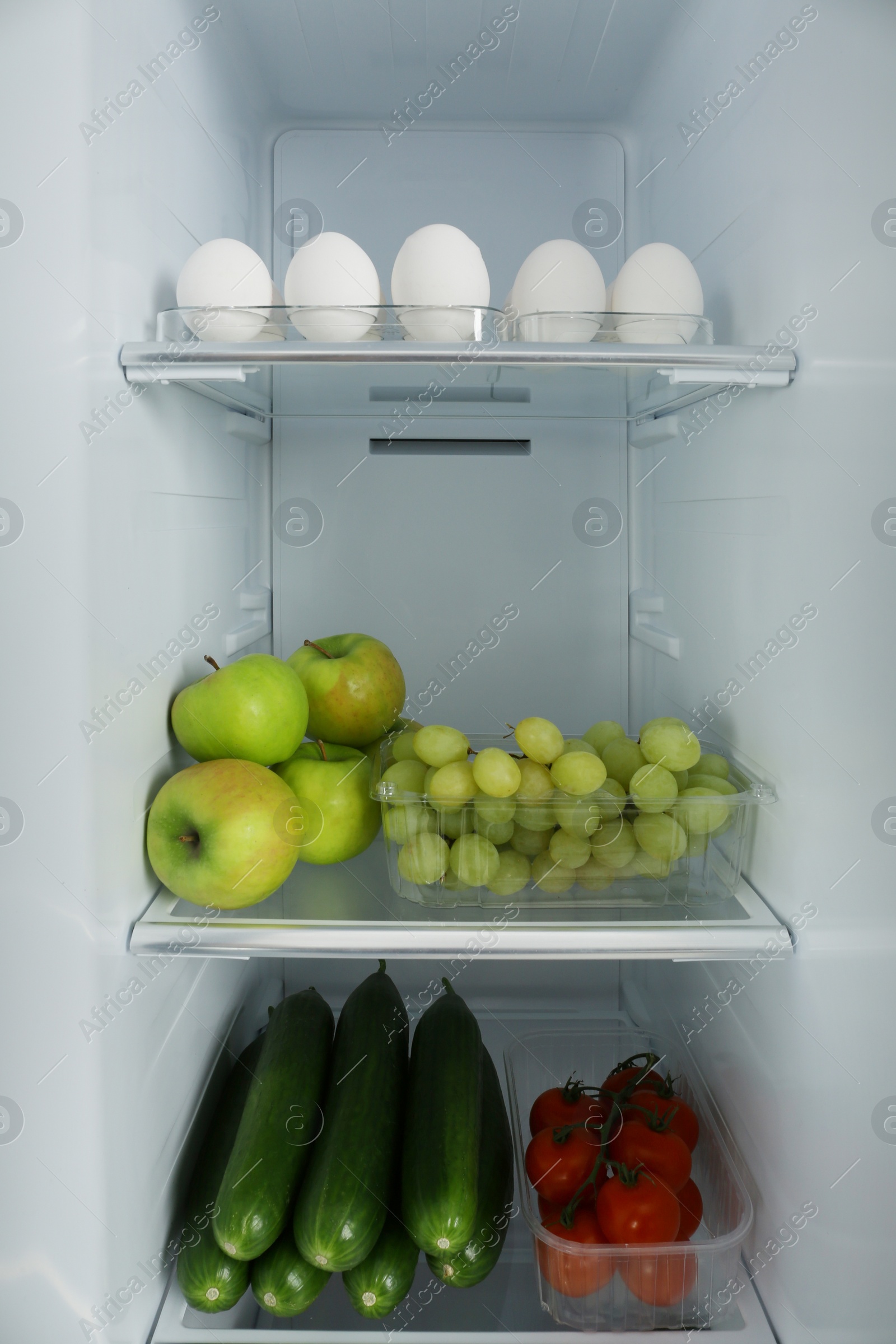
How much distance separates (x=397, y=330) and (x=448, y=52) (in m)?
0.47

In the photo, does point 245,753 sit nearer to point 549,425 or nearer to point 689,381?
point 689,381

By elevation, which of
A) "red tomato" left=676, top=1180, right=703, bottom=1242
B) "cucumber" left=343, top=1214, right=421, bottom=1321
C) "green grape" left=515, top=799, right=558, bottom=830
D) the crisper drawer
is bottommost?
the crisper drawer

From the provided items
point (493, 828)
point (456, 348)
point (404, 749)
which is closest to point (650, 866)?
point (493, 828)

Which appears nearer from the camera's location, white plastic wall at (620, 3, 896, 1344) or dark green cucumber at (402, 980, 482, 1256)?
white plastic wall at (620, 3, 896, 1344)

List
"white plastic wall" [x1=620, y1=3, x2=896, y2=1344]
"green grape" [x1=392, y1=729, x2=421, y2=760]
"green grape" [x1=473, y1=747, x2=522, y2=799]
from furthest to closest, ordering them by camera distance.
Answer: "green grape" [x1=392, y1=729, x2=421, y2=760] < "green grape" [x1=473, y1=747, x2=522, y2=799] < "white plastic wall" [x1=620, y1=3, x2=896, y2=1344]

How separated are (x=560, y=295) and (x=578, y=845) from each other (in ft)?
1.70

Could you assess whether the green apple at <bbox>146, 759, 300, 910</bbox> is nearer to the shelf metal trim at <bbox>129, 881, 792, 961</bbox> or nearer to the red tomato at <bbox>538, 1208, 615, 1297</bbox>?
the shelf metal trim at <bbox>129, 881, 792, 961</bbox>

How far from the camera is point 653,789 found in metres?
0.78

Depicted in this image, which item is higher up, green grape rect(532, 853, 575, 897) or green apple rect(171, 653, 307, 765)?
green apple rect(171, 653, 307, 765)

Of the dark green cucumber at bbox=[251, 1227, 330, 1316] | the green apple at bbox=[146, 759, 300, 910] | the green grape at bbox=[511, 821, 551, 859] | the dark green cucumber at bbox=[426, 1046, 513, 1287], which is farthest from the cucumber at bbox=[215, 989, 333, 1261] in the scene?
the green grape at bbox=[511, 821, 551, 859]

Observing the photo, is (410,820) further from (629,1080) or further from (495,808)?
(629,1080)

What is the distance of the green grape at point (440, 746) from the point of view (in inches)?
31.9

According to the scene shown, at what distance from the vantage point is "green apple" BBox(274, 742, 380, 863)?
0.85 meters

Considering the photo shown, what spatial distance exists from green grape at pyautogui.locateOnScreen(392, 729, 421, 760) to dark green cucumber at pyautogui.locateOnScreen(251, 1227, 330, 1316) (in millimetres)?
464
